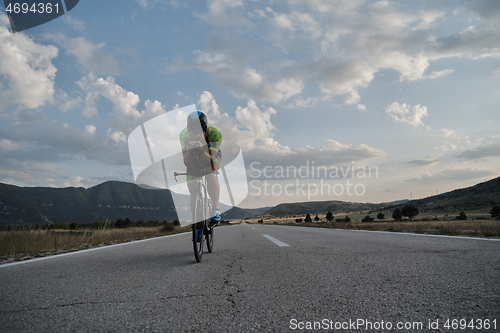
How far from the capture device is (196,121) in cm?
497

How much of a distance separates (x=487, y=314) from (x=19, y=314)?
3.27 metres

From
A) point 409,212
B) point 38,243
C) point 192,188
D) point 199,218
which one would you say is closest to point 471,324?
point 199,218

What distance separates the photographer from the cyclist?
16.3 ft

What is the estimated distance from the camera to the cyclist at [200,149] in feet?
16.3

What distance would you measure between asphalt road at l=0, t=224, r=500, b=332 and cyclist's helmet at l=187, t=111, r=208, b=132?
2.28m

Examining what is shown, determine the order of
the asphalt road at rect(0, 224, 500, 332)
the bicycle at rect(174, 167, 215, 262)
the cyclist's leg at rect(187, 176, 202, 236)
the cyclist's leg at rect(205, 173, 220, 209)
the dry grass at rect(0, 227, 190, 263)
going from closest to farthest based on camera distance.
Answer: the asphalt road at rect(0, 224, 500, 332), the bicycle at rect(174, 167, 215, 262), the cyclist's leg at rect(187, 176, 202, 236), the cyclist's leg at rect(205, 173, 220, 209), the dry grass at rect(0, 227, 190, 263)

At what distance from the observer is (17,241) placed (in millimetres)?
8305

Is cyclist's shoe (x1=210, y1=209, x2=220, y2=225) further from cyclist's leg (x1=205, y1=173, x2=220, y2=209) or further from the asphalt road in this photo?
the asphalt road

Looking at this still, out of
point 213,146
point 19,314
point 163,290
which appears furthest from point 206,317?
point 213,146

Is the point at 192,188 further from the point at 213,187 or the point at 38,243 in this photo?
the point at 38,243

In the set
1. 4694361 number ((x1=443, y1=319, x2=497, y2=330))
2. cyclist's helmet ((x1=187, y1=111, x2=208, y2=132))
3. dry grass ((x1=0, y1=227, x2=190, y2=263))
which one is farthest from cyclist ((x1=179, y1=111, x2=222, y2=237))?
dry grass ((x1=0, y1=227, x2=190, y2=263))

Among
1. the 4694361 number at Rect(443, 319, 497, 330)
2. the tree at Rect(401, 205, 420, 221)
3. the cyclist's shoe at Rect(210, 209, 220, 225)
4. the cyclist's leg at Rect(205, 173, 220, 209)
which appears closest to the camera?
the 4694361 number at Rect(443, 319, 497, 330)

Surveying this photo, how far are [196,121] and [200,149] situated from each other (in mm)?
491

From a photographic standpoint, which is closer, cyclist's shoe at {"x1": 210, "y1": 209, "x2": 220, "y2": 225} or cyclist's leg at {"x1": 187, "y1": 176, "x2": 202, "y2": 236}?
cyclist's leg at {"x1": 187, "y1": 176, "x2": 202, "y2": 236}
